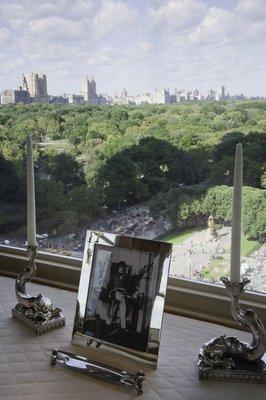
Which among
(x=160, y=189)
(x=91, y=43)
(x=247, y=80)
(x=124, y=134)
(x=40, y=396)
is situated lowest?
(x=40, y=396)

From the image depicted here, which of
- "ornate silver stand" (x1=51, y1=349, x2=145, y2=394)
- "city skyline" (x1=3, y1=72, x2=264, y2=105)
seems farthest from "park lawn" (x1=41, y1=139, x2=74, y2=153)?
"ornate silver stand" (x1=51, y1=349, x2=145, y2=394)

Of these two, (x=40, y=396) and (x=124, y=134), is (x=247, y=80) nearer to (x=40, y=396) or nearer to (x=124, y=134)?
(x=124, y=134)

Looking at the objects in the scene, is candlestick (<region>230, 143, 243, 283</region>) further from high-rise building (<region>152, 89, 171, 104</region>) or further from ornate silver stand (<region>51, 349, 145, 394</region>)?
high-rise building (<region>152, 89, 171, 104</region>)

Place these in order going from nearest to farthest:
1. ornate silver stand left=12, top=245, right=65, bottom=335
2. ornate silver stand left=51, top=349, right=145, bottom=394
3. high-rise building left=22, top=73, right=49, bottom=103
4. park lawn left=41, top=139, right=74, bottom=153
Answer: ornate silver stand left=51, top=349, right=145, bottom=394 < ornate silver stand left=12, top=245, right=65, bottom=335 < park lawn left=41, top=139, right=74, bottom=153 < high-rise building left=22, top=73, right=49, bottom=103

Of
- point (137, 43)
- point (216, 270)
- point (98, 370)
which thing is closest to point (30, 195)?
point (98, 370)

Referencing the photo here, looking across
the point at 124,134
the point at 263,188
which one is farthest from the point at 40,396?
the point at 124,134

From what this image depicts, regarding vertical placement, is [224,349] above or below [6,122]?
below

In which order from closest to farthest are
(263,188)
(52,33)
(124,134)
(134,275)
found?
1. (134,275)
2. (263,188)
3. (124,134)
4. (52,33)
